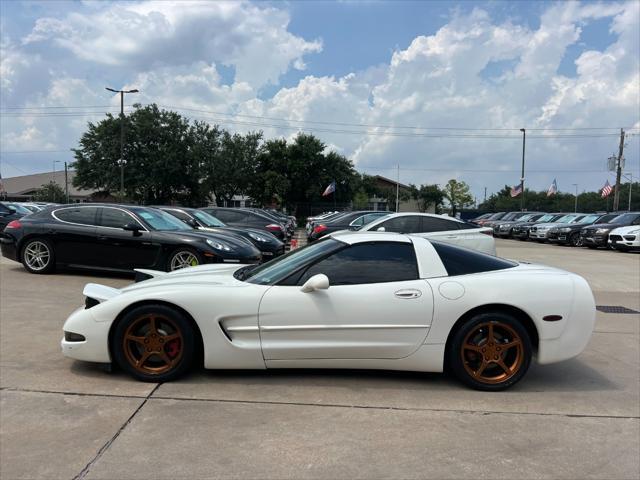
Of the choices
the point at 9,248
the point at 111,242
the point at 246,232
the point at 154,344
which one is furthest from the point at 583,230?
the point at 154,344

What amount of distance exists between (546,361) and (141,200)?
164 feet

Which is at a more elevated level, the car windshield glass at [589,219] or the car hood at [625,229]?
the car windshield glass at [589,219]

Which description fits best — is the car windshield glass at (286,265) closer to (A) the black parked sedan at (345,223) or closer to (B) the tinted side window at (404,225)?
(B) the tinted side window at (404,225)

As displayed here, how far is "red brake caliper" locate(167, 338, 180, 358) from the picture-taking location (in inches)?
163

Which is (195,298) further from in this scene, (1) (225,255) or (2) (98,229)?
(2) (98,229)

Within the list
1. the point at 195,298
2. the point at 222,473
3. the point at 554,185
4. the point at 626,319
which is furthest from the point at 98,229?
the point at 554,185

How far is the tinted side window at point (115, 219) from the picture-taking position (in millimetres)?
9055

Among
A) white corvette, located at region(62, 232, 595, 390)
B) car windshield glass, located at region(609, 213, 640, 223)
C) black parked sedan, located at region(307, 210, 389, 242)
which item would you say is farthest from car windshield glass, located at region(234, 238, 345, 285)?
car windshield glass, located at region(609, 213, 640, 223)

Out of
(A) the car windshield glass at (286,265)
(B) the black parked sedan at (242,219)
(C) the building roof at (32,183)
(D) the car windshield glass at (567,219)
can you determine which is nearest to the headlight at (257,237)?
(B) the black parked sedan at (242,219)

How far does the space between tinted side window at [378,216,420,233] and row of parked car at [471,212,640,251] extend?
29.1 feet

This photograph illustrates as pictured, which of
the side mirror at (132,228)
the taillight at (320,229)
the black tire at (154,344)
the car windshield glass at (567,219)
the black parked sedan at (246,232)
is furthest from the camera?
the car windshield glass at (567,219)

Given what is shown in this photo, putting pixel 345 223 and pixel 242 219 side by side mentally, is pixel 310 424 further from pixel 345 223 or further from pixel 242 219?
pixel 242 219

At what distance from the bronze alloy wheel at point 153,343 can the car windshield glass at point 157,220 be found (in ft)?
16.9

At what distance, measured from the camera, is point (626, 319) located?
23.8ft
